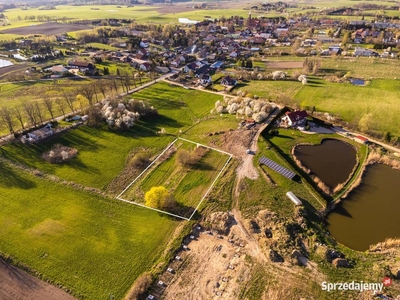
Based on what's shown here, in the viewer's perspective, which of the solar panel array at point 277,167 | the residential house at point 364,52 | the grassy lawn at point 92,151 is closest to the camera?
the solar panel array at point 277,167

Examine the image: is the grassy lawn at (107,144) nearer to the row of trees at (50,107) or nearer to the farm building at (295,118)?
the row of trees at (50,107)

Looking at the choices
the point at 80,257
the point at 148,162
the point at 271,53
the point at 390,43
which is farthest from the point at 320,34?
the point at 80,257

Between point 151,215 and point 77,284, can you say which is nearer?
point 77,284

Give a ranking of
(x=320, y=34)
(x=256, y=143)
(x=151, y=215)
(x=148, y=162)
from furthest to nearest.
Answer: (x=320, y=34), (x=256, y=143), (x=148, y=162), (x=151, y=215)

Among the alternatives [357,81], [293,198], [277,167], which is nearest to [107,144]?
[277,167]

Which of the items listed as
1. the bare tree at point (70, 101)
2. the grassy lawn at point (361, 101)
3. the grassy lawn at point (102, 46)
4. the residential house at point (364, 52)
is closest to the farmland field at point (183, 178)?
the bare tree at point (70, 101)

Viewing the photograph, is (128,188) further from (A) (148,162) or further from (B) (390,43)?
(B) (390,43)

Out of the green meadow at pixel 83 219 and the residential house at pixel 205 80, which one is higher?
the residential house at pixel 205 80
